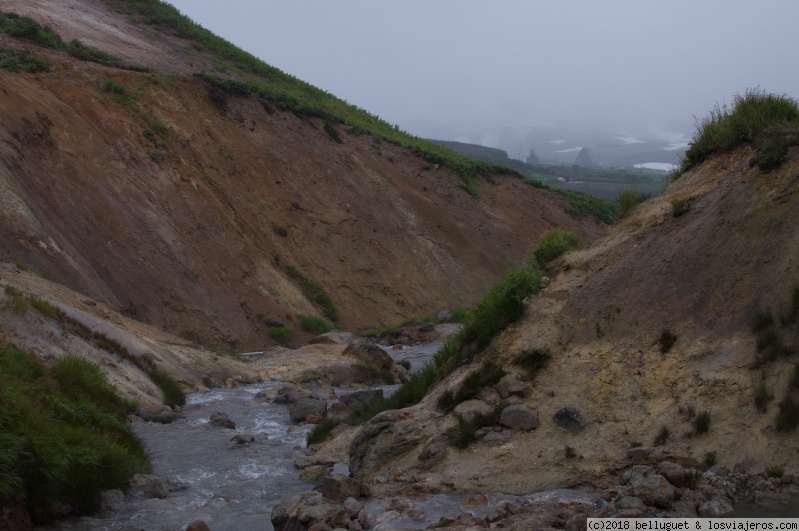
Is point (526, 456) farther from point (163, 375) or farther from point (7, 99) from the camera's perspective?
point (7, 99)

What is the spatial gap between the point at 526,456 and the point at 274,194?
1205 inches

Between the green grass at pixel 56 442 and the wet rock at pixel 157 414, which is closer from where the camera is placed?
the green grass at pixel 56 442

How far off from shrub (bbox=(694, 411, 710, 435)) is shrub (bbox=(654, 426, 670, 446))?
0.30 m

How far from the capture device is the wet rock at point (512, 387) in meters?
9.85

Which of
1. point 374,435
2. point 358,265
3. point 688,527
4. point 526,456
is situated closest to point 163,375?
point 374,435

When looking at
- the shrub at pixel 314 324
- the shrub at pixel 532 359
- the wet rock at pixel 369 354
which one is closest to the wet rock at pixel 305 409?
the shrub at pixel 532 359

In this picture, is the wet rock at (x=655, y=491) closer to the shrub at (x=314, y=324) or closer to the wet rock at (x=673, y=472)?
the wet rock at (x=673, y=472)

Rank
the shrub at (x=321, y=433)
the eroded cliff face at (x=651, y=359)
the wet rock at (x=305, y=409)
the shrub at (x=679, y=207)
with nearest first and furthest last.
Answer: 1. the eroded cliff face at (x=651, y=359)
2. the shrub at (x=679, y=207)
3. the shrub at (x=321, y=433)
4. the wet rock at (x=305, y=409)

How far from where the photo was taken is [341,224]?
39.8 metres

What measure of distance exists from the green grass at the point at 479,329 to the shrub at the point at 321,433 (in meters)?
0.92

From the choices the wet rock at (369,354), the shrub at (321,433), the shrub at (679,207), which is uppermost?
the shrub at (679,207)

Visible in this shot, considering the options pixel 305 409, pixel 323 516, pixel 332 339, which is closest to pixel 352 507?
pixel 323 516

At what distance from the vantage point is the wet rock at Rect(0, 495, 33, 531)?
25.2ft

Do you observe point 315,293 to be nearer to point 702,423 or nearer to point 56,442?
point 56,442
